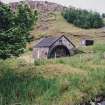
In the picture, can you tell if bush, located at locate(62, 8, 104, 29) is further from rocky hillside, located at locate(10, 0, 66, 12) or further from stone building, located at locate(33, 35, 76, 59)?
stone building, located at locate(33, 35, 76, 59)

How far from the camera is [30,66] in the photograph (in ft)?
86.3

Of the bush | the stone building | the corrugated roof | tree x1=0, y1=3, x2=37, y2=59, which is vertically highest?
tree x1=0, y1=3, x2=37, y2=59

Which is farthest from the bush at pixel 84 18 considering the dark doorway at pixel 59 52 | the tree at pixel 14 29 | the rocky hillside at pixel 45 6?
the tree at pixel 14 29

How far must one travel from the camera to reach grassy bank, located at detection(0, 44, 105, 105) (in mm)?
17594

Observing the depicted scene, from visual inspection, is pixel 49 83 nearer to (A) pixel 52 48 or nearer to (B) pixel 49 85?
(B) pixel 49 85

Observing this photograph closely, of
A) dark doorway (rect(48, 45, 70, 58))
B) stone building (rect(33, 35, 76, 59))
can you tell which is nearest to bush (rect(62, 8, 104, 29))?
stone building (rect(33, 35, 76, 59))

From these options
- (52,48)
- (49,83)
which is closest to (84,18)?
(52,48)

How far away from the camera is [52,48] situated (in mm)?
50062

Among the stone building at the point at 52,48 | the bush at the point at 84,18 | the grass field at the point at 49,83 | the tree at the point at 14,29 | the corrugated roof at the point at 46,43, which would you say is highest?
the tree at the point at 14,29

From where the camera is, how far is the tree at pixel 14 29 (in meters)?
20.1

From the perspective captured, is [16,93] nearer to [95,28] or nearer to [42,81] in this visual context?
[42,81]

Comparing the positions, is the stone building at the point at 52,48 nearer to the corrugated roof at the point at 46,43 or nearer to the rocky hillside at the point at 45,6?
the corrugated roof at the point at 46,43

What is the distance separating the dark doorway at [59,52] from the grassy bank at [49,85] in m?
25.5

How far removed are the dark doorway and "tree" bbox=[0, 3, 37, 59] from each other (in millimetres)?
28004
